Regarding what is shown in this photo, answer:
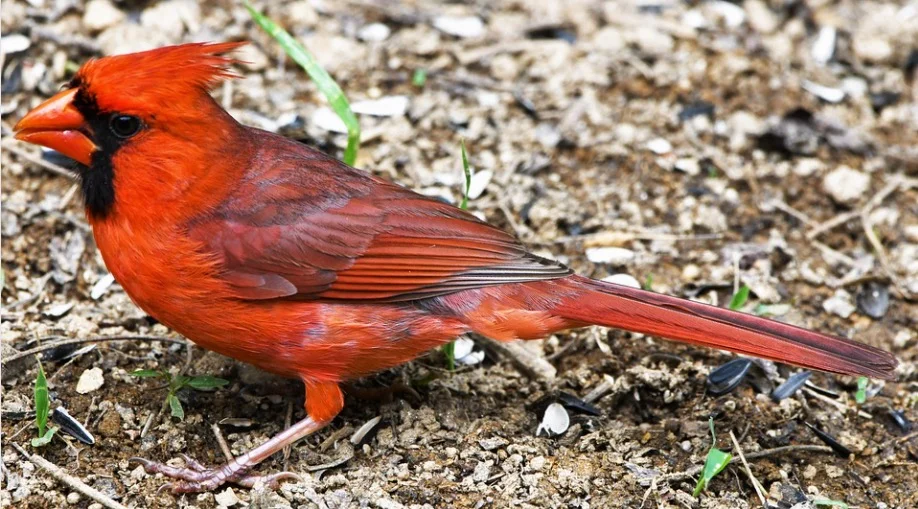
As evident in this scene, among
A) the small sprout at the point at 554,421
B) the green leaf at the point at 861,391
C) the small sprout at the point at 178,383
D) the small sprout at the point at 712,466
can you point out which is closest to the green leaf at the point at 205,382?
the small sprout at the point at 178,383

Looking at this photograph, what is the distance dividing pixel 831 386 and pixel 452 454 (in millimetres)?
1527

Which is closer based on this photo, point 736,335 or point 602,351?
point 736,335

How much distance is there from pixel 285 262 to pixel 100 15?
245 centimetres

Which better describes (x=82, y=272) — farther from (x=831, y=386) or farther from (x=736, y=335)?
(x=831, y=386)

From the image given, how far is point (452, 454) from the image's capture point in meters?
3.85

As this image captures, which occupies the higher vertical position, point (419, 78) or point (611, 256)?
point (419, 78)

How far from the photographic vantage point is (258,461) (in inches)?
148

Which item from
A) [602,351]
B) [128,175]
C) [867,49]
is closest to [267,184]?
[128,175]

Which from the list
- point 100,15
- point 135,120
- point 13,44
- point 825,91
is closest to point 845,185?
point 825,91

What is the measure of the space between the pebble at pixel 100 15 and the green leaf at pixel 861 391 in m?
3.75

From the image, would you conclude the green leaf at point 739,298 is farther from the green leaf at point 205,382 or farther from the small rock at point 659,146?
the green leaf at point 205,382

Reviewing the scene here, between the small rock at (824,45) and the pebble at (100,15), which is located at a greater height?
the pebble at (100,15)

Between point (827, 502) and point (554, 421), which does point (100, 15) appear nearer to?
point (554, 421)

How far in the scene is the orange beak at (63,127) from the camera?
12.0 ft
